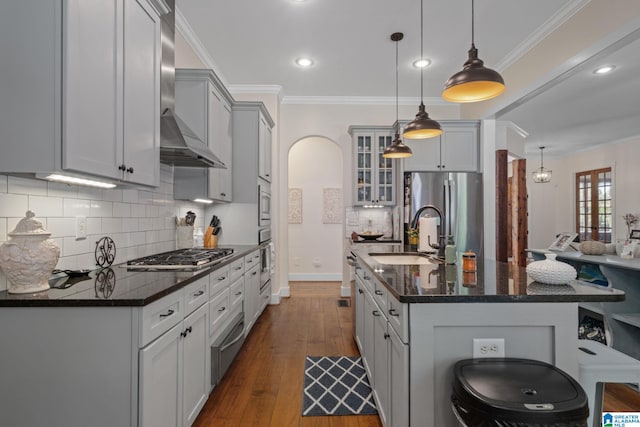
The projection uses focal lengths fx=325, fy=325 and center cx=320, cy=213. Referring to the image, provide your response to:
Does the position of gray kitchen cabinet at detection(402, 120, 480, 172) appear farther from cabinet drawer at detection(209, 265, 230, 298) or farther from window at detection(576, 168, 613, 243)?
window at detection(576, 168, 613, 243)

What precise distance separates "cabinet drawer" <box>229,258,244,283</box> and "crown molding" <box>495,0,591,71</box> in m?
3.62

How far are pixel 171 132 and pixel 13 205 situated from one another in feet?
3.19

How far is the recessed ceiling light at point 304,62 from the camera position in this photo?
3.89 meters

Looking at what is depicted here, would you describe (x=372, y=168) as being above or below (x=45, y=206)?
above

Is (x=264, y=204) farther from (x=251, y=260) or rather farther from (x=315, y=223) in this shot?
(x=315, y=223)

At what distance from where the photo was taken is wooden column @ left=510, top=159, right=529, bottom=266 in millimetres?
6441

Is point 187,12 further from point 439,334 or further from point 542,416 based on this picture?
point 542,416

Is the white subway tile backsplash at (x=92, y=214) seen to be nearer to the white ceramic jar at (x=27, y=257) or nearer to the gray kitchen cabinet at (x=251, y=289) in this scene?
the white ceramic jar at (x=27, y=257)

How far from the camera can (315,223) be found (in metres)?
6.54

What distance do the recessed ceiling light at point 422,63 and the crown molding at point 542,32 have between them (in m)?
0.86

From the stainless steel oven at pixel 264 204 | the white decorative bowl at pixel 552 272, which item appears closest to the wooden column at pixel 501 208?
the stainless steel oven at pixel 264 204

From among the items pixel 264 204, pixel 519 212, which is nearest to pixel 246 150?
pixel 264 204

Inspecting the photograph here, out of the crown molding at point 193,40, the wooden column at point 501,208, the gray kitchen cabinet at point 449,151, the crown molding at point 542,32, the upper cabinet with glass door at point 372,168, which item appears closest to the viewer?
the crown molding at point 542,32

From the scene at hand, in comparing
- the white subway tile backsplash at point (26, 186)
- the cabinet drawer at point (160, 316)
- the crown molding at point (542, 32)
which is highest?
the crown molding at point (542, 32)
